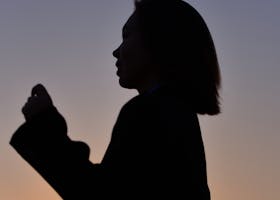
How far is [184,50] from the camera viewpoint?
A: 340 cm

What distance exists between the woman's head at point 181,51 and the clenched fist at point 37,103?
65 centimetres

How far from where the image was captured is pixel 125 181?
9.20 feet

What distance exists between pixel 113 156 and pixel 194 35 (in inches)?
37.8

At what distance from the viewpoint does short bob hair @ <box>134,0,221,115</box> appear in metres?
3.32

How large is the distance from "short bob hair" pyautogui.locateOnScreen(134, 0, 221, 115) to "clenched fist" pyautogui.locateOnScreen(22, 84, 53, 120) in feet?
2.20

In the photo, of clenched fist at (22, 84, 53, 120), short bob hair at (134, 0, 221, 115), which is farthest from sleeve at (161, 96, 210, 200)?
clenched fist at (22, 84, 53, 120)

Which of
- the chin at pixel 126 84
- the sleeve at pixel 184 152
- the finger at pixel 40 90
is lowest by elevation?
the sleeve at pixel 184 152

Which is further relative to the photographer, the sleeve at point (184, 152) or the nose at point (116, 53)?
the nose at point (116, 53)

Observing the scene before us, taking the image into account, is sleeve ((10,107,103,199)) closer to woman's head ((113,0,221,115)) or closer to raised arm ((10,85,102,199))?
raised arm ((10,85,102,199))

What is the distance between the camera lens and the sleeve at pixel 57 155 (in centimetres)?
276

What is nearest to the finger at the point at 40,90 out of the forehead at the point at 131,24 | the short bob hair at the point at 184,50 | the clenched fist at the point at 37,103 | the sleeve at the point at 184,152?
the clenched fist at the point at 37,103

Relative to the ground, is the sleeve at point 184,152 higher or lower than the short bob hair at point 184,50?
lower

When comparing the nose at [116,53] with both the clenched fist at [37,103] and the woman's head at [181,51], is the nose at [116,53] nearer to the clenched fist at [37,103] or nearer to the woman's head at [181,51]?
the woman's head at [181,51]

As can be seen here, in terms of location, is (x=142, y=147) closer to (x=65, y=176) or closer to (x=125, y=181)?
(x=125, y=181)
